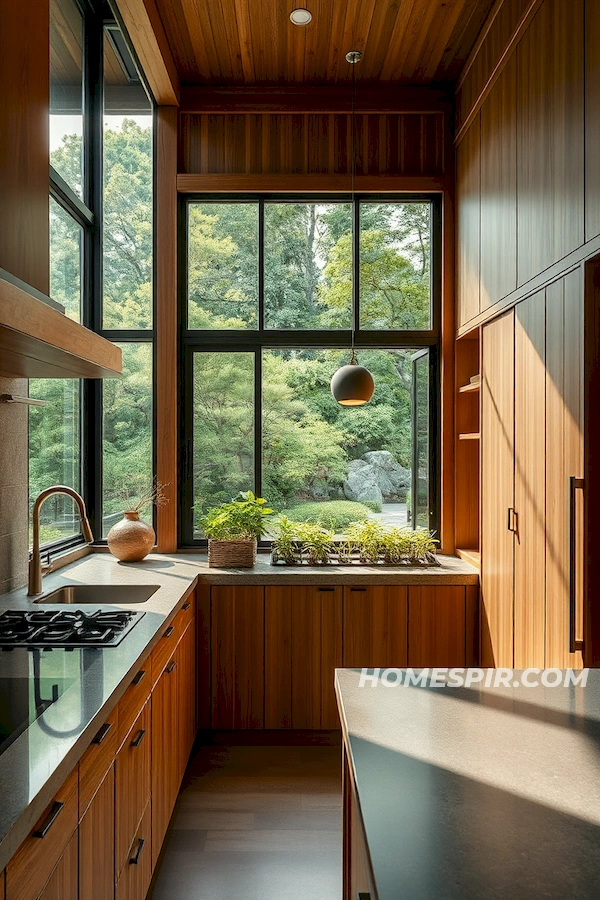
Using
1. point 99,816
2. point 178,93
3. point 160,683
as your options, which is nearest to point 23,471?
point 160,683

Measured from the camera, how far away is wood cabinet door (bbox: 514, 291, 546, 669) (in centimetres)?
265

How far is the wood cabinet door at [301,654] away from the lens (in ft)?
11.5

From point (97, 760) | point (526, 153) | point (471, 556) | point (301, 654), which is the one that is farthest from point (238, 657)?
point (526, 153)

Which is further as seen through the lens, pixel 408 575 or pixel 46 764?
pixel 408 575

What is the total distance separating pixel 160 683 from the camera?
2451 millimetres

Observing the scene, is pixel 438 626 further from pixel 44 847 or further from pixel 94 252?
pixel 94 252

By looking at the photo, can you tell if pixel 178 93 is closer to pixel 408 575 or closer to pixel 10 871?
pixel 408 575

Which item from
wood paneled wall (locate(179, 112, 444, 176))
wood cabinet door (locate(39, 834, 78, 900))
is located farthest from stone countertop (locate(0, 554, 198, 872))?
wood paneled wall (locate(179, 112, 444, 176))

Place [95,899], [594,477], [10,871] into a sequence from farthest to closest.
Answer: [594,477] < [95,899] < [10,871]

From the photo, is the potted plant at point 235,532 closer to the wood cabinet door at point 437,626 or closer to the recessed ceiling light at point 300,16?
the wood cabinet door at point 437,626

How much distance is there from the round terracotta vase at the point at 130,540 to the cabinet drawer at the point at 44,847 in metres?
2.24

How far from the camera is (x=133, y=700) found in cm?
198

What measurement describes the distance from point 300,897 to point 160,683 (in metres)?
0.85

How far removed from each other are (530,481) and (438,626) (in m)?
1.12
